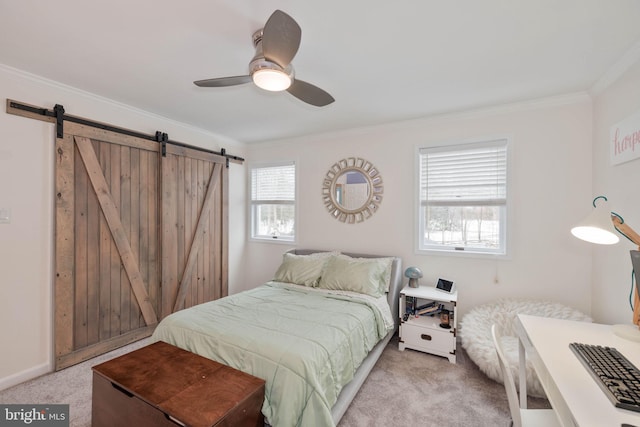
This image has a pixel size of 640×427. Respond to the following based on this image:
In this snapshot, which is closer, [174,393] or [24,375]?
[174,393]

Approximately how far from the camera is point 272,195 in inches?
170

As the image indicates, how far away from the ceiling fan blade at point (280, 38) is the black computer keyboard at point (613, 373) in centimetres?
196

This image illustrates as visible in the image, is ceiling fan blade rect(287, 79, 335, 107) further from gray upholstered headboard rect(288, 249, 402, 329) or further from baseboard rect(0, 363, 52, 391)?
baseboard rect(0, 363, 52, 391)

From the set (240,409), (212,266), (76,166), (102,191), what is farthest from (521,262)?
(76,166)

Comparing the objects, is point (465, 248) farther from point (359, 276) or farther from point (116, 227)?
point (116, 227)

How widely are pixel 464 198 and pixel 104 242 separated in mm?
3744

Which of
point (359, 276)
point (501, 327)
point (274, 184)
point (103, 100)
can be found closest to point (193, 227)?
point (274, 184)

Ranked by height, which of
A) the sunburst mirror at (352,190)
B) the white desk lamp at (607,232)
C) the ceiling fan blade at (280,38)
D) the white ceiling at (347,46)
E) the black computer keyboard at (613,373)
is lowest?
the black computer keyboard at (613,373)

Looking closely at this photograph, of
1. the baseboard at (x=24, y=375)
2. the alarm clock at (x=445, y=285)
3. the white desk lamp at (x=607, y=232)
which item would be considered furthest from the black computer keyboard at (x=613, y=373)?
the baseboard at (x=24, y=375)

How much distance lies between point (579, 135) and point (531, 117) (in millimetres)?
419

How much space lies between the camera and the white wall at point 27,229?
2182mm

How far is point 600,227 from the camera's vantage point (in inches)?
57.9

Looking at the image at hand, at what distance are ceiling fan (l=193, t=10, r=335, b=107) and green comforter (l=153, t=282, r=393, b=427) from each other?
1.61m

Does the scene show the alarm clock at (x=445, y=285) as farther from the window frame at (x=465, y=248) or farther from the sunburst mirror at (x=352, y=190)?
the sunburst mirror at (x=352, y=190)
